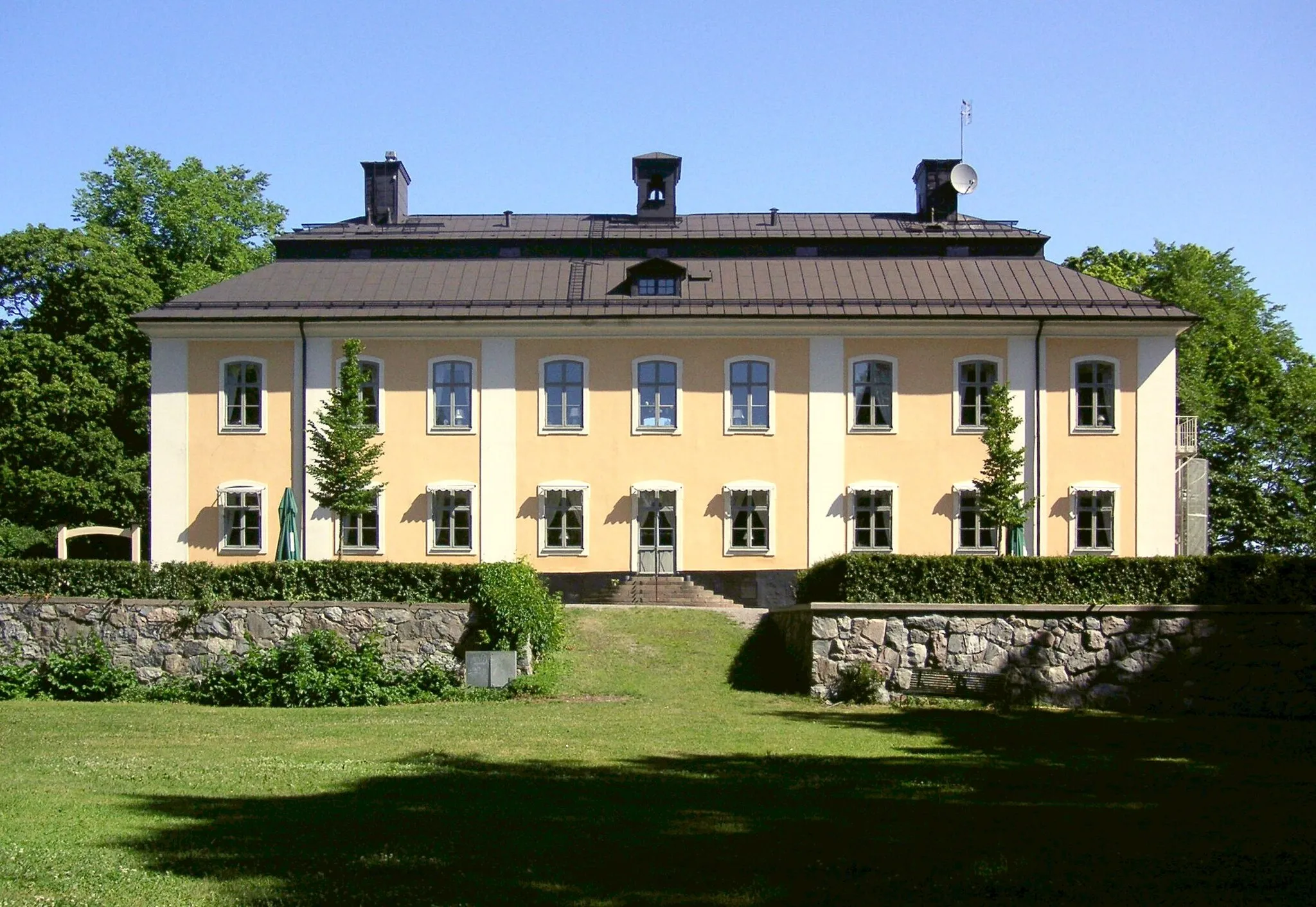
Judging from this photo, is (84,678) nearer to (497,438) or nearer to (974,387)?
(497,438)

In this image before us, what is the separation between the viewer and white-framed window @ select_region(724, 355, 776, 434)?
32.0 meters

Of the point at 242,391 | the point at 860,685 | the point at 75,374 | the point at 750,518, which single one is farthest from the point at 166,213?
the point at 860,685

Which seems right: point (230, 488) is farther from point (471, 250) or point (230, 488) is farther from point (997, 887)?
point (997, 887)

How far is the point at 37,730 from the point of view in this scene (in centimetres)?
1483

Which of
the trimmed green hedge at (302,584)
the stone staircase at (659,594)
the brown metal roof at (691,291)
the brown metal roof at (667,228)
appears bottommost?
the stone staircase at (659,594)

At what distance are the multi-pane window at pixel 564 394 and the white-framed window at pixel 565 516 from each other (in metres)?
1.44

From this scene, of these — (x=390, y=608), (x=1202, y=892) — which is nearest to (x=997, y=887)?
(x=1202, y=892)

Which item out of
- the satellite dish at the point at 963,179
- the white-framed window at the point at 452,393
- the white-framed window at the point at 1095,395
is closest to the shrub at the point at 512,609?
the white-framed window at the point at 452,393

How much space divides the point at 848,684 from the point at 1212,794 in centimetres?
777

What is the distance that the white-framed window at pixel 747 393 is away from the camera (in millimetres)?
31984

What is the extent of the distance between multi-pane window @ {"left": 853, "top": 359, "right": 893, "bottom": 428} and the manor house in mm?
47

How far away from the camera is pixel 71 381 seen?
3794 cm

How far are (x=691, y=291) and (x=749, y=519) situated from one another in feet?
18.2

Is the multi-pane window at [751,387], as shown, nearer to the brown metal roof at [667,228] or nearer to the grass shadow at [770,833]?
the brown metal roof at [667,228]
